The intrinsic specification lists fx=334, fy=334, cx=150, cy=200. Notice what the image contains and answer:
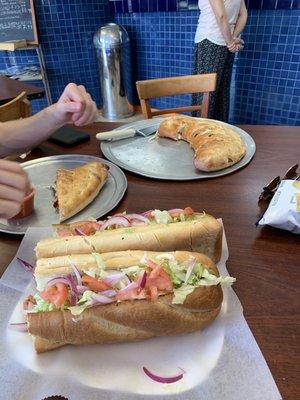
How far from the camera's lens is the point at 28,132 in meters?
1.44

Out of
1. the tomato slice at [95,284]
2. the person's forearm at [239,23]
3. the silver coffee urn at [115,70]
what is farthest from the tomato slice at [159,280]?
the silver coffee urn at [115,70]

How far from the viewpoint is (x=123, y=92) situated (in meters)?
4.47

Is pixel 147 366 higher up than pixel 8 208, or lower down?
lower down

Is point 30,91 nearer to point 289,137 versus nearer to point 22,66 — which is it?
point 289,137

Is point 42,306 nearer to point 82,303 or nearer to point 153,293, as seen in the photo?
point 82,303

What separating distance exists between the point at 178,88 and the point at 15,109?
100cm

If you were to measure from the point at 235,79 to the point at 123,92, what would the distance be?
1497mm

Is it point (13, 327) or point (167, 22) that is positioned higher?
point (167, 22)

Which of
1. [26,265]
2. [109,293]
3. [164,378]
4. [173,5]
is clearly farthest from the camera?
[173,5]

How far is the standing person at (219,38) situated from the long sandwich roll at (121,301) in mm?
2688

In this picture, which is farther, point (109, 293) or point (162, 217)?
point (162, 217)

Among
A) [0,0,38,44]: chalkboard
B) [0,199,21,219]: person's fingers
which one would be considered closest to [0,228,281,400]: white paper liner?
[0,199,21,219]: person's fingers

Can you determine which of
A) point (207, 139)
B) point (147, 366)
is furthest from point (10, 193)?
point (207, 139)

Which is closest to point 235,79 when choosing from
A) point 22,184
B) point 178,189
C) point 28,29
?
point 28,29
